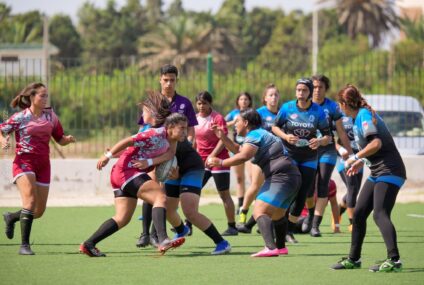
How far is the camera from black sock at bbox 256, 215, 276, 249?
36.8ft

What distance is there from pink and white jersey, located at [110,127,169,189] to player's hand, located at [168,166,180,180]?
36 centimetres

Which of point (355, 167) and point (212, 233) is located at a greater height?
point (355, 167)

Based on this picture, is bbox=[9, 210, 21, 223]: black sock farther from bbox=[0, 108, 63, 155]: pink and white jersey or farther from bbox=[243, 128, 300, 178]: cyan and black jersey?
bbox=[243, 128, 300, 178]: cyan and black jersey

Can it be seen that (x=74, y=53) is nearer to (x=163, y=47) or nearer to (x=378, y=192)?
(x=163, y=47)

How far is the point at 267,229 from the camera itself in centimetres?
1123

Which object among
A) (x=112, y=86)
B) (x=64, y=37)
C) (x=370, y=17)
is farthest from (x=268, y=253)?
(x=64, y=37)

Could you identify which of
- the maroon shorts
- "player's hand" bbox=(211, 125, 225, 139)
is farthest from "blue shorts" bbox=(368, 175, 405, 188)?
the maroon shorts

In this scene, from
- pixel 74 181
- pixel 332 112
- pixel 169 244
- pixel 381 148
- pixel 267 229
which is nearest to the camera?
pixel 381 148

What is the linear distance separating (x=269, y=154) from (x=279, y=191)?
0.43 m

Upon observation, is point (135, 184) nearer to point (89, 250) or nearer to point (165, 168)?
point (165, 168)

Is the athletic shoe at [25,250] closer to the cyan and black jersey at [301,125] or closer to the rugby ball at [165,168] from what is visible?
the rugby ball at [165,168]

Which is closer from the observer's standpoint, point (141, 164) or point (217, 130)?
point (141, 164)

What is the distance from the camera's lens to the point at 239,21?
84688 millimetres

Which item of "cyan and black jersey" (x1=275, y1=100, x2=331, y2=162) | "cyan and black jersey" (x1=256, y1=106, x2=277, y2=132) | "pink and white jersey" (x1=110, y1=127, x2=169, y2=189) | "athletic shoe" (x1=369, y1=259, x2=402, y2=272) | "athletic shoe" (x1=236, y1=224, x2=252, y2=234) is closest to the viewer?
"athletic shoe" (x1=369, y1=259, x2=402, y2=272)
